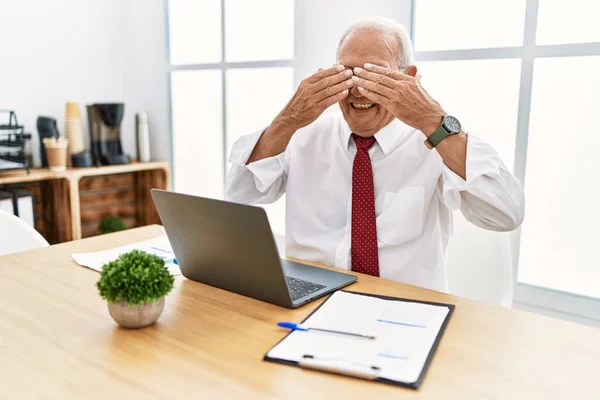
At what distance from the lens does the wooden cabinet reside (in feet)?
9.90

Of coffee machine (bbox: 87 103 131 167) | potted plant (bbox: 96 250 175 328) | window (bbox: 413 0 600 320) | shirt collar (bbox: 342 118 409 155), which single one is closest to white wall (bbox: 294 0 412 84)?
window (bbox: 413 0 600 320)

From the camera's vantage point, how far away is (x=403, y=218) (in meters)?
1.55

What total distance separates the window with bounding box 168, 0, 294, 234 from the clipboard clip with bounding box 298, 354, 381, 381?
212 cm

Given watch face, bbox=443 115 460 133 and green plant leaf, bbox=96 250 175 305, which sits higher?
watch face, bbox=443 115 460 133

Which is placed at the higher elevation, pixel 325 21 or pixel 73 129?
pixel 325 21

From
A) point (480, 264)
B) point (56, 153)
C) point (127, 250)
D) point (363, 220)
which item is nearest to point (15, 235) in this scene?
point (127, 250)

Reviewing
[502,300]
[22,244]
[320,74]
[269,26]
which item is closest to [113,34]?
[269,26]

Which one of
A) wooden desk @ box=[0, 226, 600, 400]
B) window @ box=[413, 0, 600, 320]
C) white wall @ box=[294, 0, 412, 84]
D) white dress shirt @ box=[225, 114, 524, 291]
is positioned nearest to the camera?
wooden desk @ box=[0, 226, 600, 400]

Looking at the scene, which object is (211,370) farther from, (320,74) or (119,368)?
(320,74)

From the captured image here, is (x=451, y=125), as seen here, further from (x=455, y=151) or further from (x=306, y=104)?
(x=306, y=104)

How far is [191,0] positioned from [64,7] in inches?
29.8

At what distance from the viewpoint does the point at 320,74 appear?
1554 millimetres

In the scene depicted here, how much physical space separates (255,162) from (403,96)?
505 mm

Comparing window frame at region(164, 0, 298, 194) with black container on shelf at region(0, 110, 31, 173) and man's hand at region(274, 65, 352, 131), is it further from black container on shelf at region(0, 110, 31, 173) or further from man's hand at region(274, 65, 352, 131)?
man's hand at region(274, 65, 352, 131)
